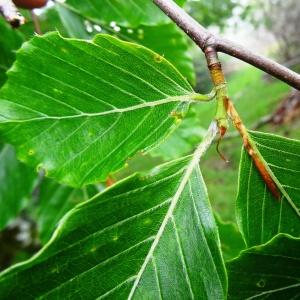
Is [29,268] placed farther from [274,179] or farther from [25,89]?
[274,179]

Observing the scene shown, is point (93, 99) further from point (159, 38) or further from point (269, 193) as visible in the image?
point (159, 38)

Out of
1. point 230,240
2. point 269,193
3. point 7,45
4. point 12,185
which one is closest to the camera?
point 269,193

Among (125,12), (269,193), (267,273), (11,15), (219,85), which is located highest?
(125,12)

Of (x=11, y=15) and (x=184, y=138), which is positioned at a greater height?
(x=184, y=138)

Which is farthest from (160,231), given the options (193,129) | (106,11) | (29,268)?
(193,129)

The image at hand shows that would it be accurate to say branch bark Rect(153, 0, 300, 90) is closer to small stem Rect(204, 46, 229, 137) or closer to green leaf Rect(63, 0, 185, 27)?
small stem Rect(204, 46, 229, 137)

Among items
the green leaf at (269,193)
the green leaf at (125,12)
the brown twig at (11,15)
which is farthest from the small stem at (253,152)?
the green leaf at (125,12)

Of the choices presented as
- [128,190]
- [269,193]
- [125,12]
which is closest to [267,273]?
[269,193]

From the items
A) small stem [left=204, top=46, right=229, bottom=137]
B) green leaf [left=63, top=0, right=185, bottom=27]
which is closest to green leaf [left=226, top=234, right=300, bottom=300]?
small stem [left=204, top=46, right=229, bottom=137]
